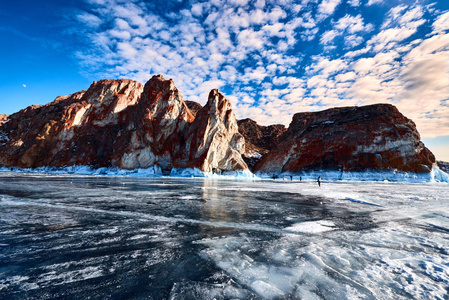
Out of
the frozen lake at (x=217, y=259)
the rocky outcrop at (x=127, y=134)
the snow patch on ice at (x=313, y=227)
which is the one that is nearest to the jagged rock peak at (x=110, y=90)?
the rocky outcrop at (x=127, y=134)

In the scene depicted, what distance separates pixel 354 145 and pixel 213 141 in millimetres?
48423

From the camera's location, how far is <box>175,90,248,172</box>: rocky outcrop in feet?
216

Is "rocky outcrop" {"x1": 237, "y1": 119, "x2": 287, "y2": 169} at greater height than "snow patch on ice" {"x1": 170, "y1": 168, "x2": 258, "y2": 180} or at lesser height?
greater

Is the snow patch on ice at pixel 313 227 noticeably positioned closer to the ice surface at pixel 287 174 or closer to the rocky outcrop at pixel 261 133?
the ice surface at pixel 287 174

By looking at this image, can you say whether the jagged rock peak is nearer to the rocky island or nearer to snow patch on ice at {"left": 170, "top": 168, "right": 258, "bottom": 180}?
the rocky island

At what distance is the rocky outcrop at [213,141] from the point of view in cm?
6575

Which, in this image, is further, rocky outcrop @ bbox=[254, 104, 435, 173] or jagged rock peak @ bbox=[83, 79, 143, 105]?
jagged rock peak @ bbox=[83, 79, 143, 105]

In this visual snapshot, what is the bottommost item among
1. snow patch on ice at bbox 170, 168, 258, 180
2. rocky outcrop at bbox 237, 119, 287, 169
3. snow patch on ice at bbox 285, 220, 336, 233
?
snow patch on ice at bbox 170, 168, 258, 180

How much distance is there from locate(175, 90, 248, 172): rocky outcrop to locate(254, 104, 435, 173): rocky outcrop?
20885 mm

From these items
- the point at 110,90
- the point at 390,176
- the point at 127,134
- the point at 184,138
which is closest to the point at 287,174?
the point at 390,176

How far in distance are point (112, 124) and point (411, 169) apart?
106112mm

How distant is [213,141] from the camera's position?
221 feet

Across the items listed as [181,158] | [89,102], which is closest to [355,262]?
[181,158]

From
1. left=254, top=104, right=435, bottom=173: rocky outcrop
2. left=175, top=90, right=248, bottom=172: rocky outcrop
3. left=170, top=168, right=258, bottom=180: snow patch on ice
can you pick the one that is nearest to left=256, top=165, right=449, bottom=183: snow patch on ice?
left=254, top=104, right=435, bottom=173: rocky outcrop
